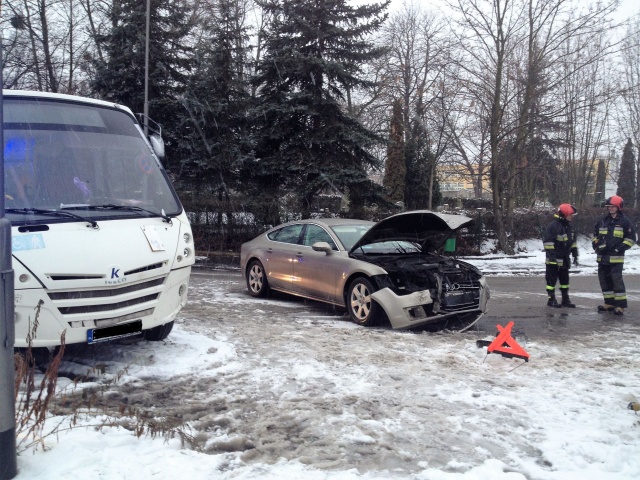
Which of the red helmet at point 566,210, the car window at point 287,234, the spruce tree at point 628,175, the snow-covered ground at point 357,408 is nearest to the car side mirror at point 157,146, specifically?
the snow-covered ground at point 357,408

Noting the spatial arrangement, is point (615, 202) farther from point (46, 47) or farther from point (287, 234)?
point (46, 47)

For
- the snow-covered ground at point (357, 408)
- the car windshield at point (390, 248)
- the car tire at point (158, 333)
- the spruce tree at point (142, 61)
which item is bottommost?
the snow-covered ground at point (357, 408)

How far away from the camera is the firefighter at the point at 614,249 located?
9617 millimetres

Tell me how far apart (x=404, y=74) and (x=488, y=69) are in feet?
41.4

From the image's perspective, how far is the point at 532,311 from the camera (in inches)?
389

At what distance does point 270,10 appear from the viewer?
65.5ft

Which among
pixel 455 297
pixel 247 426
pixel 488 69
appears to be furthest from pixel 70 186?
pixel 488 69

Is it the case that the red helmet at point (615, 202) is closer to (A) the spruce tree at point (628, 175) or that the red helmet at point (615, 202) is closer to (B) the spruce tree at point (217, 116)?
(B) the spruce tree at point (217, 116)

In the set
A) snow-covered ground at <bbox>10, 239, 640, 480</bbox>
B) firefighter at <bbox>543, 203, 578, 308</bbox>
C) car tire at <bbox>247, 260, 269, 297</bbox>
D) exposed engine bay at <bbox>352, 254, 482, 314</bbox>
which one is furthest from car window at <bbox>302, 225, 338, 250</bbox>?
firefighter at <bbox>543, 203, 578, 308</bbox>

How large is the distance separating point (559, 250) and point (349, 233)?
410 centimetres

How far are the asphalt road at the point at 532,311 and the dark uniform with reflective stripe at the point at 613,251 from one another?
0.39 m

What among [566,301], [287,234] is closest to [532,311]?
[566,301]

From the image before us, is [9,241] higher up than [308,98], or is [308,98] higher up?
[308,98]

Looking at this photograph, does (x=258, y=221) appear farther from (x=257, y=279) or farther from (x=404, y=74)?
(x=404, y=74)
